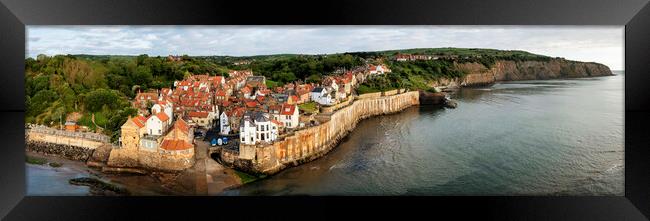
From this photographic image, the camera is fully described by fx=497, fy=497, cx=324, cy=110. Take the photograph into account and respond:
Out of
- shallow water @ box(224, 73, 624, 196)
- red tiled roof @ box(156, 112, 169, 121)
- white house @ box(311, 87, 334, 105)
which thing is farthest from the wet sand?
white house @ box(311, 87, 334, 105)

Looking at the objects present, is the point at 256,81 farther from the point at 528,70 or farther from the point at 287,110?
the point at 528,70

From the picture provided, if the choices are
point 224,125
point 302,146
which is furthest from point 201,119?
point 302,146

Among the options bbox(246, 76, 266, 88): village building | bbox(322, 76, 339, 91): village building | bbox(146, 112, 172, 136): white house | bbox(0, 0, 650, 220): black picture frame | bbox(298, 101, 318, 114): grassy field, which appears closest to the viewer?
bbox(0, 0, 650, 220): black picture frame

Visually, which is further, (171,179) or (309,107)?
(309,107)

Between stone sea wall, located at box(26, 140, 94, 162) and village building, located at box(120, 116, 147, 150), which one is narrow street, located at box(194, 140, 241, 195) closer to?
village building, located at box(120, 116, 147, 150)

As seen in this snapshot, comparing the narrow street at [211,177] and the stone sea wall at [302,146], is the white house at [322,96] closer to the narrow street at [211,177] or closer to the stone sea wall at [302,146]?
the stone sea wall at [302,146]

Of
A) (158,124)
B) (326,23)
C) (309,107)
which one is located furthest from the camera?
(309,107)
